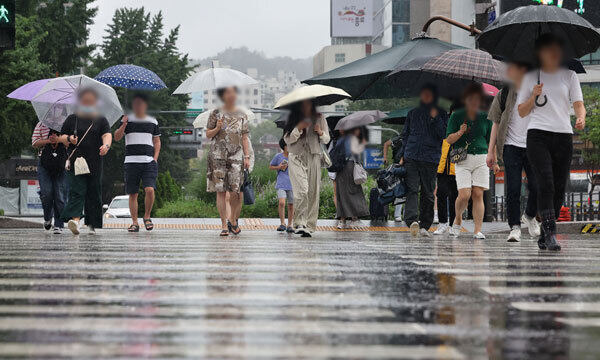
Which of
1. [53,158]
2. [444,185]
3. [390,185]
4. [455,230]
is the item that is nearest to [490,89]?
[444,185]

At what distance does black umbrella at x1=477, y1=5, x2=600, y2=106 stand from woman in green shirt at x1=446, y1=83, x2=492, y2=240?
88 centimetres

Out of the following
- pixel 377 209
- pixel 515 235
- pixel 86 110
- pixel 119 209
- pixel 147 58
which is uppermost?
pixel 147 58

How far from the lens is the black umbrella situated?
32.9 feet

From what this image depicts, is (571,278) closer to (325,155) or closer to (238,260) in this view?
(238,260)

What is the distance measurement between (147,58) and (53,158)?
4248cm

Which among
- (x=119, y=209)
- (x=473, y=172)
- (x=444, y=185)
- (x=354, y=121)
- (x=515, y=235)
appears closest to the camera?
→ (x=515, y=235)

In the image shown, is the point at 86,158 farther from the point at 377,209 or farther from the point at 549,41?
the point at 377,209

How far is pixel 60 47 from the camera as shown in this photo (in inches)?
1845

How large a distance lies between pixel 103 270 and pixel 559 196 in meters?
4.56

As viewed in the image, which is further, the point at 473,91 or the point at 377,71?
the point at 377,71

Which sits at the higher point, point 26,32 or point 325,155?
point 26,32

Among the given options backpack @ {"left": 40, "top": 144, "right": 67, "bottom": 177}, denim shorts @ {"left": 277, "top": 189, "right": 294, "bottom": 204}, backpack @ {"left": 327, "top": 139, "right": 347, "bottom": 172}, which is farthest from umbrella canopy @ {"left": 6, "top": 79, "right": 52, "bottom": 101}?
backpack @ {"left": 327, "top": 139, "right": 347, "bottom": 172}

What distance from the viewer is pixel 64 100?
13500 millimetres

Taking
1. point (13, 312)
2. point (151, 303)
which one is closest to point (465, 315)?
point (151, 303)
